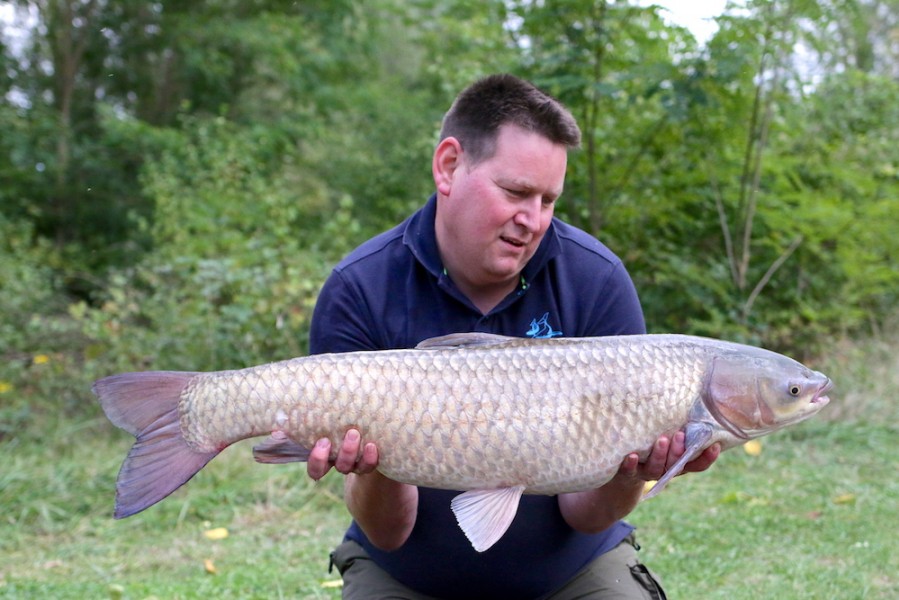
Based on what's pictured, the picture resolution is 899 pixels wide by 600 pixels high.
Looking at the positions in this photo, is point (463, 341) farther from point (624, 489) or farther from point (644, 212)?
point (644, 212)

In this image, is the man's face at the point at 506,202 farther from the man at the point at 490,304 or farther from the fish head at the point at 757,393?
the fish head at the point at 757,393

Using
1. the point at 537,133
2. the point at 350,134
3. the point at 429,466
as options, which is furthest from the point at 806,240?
the point at 350,134

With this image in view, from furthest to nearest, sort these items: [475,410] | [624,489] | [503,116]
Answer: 1. [503,116]
2. [624,489]
3. [475,410]

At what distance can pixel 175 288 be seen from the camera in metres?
6.43

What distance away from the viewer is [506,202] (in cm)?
225

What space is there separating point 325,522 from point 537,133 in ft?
8.94

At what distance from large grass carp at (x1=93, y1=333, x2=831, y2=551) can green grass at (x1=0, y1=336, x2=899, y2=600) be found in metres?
1.52

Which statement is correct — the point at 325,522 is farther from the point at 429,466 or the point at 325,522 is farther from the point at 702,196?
the point at 702,196

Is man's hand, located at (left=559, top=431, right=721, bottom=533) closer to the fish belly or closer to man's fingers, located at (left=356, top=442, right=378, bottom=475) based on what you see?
the fish belly

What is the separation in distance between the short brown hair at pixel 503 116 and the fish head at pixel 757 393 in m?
0.65

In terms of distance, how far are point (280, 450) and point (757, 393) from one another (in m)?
0.99

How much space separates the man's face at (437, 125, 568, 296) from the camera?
225cm

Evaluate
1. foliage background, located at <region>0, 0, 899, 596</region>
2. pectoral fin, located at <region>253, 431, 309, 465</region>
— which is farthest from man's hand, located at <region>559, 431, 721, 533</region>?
foliage background, located at <region>0, 0, 899, 596</region>

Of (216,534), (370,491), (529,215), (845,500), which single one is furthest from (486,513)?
(845,500)
